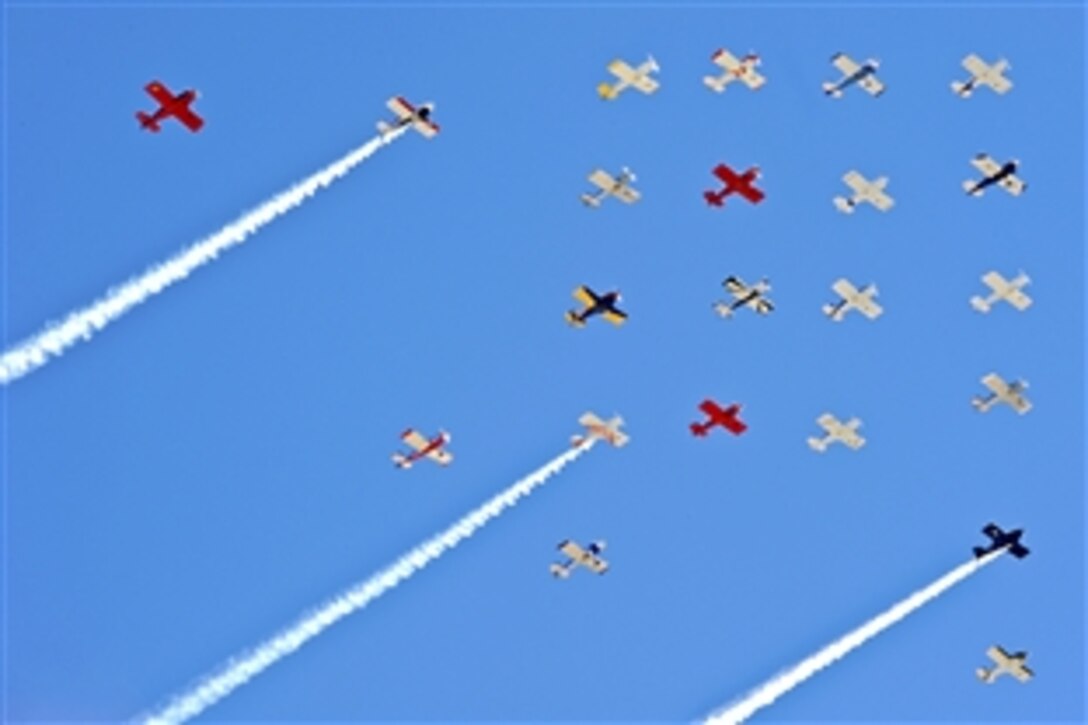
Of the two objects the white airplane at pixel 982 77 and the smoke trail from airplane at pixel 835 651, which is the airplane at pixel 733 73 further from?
the smoke trail from airplane at pixel 835 651

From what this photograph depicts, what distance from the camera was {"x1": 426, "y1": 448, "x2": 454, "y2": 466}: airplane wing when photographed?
85.1 m

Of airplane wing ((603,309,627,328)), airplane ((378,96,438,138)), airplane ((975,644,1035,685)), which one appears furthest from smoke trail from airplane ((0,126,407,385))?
airplane ((975,644,1035,685))

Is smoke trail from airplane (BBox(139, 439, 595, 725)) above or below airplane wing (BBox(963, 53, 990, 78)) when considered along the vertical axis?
below

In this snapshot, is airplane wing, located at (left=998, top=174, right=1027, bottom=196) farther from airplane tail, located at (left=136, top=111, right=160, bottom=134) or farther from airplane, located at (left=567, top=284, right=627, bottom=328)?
airplane tail, located at (left=136, top=111, right=160, bottom=134)

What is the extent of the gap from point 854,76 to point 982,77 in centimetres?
287

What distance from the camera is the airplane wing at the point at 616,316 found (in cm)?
8519

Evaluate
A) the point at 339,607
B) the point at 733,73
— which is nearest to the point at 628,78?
the point at 733,73

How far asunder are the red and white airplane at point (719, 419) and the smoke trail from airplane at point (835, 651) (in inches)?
206

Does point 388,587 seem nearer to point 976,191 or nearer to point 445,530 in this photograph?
point 445,530

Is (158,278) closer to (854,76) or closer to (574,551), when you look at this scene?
(574,551)

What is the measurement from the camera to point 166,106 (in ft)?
275

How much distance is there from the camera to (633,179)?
8544 centimetres

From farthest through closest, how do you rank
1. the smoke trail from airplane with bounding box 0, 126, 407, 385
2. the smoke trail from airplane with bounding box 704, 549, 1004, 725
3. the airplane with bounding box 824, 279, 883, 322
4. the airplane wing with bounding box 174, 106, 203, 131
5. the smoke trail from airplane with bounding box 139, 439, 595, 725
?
the airplane with bounding box 824, 279, 883, 322
the smoke trail from airplane with bounding box 704, 549, 1004, 725
the airplane wing with bounding box 174, 106, 203, 131
the smoke trail from airplane with bounding box 0, 126, 407, 385
the smoke trail from airplane with bounding box 139, 439, 595, 725

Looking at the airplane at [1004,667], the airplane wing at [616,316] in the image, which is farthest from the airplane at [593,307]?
the airplane at [1004,667]
